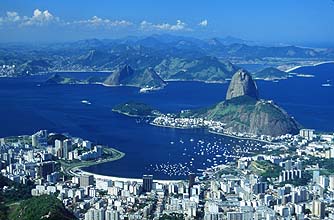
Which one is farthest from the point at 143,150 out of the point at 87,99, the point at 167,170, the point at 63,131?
the point at 87,99

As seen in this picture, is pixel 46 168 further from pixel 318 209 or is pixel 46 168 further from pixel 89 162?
pixel 318 209

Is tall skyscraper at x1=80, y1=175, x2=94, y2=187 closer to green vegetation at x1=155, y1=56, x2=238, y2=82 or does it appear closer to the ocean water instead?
the ocean water

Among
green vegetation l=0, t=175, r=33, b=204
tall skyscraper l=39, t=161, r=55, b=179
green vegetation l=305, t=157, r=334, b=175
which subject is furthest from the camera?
green vegetation l=305, t=157, r=334, b=175

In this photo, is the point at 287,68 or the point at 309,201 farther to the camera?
the point at 287,68

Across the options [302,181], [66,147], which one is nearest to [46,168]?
[66,147]

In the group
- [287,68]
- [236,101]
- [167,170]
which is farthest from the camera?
[287,68]

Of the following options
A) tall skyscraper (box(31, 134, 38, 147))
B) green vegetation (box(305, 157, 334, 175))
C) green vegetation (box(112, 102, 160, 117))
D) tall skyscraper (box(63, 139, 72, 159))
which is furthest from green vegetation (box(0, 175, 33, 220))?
green vegetation (box(112, 102, 160, 117))

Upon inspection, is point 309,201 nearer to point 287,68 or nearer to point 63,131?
point 63,131
